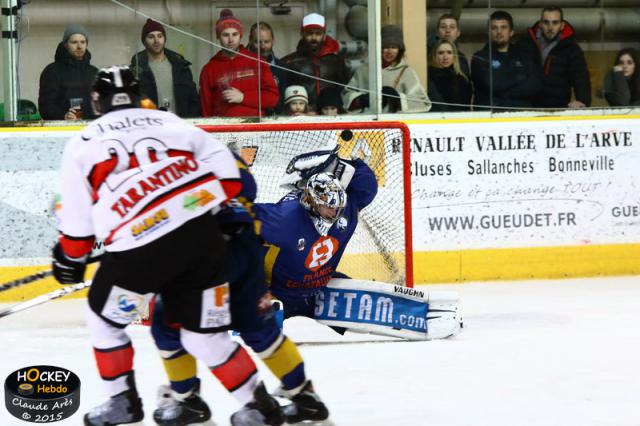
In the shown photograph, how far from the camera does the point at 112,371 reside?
3039mm

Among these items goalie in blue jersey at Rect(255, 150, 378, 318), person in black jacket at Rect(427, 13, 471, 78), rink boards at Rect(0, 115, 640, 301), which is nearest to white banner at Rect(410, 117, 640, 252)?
rink boards at Rect(0, 115, 640, 301)

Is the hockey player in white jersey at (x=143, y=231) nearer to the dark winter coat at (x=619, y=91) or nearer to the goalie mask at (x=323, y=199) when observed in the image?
the goalie mask at (x=323, y=199)

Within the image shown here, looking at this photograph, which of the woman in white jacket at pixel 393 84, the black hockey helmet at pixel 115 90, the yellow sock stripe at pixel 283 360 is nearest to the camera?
the black hockey helmet at pixel 115 90

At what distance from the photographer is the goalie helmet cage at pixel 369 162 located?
5.55 metres

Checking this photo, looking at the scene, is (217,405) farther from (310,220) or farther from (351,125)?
(351,125)

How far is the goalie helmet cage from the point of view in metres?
5.55

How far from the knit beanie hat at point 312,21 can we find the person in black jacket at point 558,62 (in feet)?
4.33

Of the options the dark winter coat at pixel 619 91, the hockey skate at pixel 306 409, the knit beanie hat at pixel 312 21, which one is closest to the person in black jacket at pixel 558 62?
the dark winter coat at pixel 619 91

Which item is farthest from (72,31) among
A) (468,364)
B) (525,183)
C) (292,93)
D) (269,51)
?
(468,364)

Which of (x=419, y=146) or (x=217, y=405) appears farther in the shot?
(x=419, y=146)

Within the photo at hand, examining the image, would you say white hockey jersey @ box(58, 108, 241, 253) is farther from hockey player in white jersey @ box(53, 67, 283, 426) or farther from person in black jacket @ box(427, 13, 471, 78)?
person in black jacket @ box(427, 13, 471, 78)

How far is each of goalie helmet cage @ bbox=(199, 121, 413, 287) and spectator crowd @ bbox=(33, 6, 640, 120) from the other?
0.72 m

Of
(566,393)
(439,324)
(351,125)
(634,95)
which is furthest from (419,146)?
(566,393)

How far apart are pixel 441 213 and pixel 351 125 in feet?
3.73
